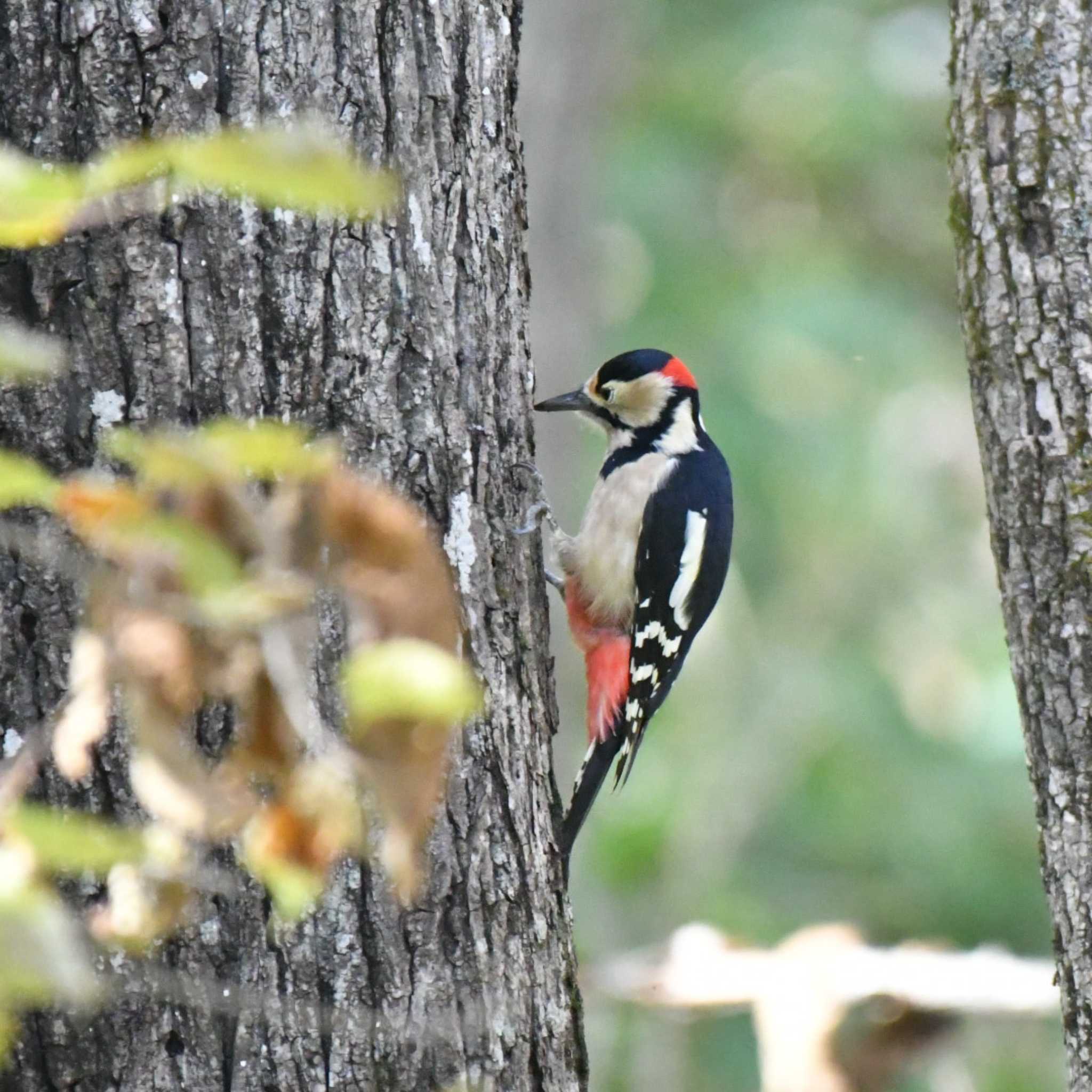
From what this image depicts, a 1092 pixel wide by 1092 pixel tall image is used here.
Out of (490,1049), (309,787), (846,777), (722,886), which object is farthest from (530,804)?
(846,777)

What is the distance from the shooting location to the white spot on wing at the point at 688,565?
4.57 metres

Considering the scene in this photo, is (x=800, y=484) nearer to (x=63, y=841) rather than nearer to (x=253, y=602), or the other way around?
(x=253, y=602)

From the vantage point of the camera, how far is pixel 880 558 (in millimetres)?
13289

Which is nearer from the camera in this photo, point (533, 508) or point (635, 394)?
point (533, 508)

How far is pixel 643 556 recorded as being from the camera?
455 cm

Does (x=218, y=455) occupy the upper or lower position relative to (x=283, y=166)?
lower

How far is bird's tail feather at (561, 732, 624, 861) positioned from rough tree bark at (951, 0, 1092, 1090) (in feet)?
3.20

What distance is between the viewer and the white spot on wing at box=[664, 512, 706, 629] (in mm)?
4566

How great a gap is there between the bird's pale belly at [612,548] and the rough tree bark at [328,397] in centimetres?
150

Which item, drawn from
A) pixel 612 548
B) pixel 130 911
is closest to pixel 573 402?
pixel 612 548

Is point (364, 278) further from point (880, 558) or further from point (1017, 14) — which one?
point (880, 558)

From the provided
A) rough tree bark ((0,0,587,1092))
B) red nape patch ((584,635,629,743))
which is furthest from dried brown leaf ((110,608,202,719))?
red nape patch ((584,635,629,743))

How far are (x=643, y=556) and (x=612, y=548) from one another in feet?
0.30

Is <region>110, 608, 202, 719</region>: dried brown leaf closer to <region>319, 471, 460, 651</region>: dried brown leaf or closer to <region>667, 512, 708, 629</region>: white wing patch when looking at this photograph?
<region>319, 471, 460, 651</region>: dried brown leaf
